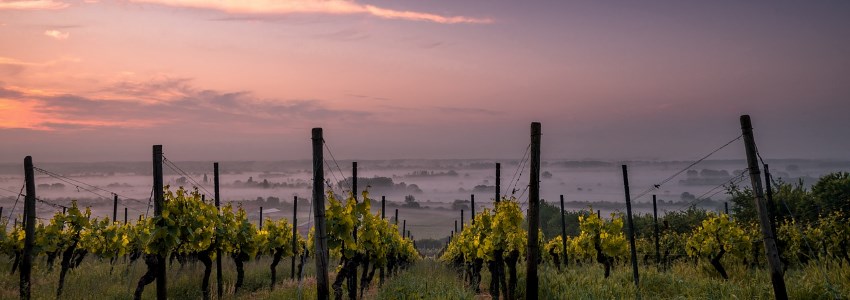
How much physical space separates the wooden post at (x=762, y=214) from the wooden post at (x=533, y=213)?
153 inches

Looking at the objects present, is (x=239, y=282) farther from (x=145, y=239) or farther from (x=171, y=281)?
(x=145, y=239)

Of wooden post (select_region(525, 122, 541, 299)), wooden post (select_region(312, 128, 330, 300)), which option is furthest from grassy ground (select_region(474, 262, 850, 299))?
wooden post (select_region(312, 128, 330, 300))

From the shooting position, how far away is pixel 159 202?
1128 centimetres

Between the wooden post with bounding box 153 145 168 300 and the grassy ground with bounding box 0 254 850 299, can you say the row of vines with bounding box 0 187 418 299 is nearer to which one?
the wooden post with bounding box 153 145 168 300

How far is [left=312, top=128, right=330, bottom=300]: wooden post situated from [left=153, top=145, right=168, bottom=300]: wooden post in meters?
3.90

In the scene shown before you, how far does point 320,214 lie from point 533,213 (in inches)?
168

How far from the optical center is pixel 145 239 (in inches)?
440

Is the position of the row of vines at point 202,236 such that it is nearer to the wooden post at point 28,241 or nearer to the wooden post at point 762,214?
the wooden post at point 28,241

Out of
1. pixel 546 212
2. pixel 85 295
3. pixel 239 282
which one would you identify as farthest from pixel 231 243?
pixel 546 212

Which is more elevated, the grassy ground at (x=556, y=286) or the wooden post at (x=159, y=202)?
the wooden post at (x=159, y=202)

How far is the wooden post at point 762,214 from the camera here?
9.40 m

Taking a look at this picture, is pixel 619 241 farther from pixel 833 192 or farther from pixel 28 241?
pixel 28 241

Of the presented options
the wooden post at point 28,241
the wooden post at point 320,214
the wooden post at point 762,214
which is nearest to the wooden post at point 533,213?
the wooden post at point 762,214

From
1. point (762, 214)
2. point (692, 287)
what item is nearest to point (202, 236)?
point (762, 214)
